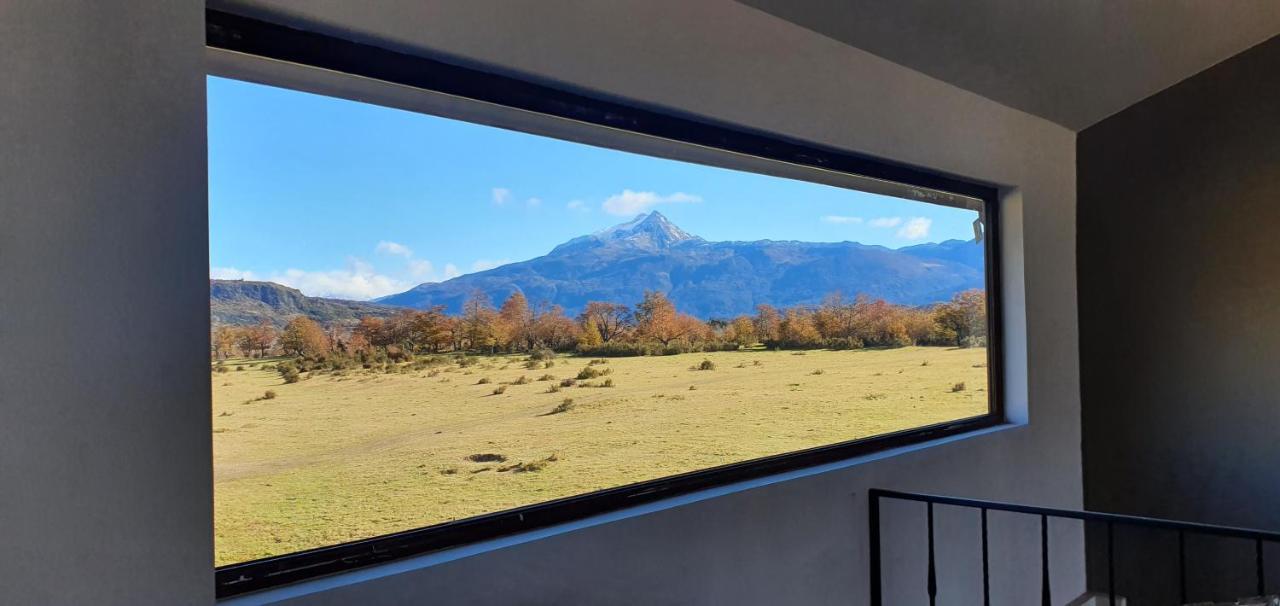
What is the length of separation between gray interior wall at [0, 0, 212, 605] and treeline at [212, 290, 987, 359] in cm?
19

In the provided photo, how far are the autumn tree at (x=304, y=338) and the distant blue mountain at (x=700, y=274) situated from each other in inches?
6.1

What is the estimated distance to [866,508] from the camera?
2418mm

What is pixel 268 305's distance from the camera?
1.38m

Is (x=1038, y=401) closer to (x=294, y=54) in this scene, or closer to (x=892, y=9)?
(x=892, y=9)

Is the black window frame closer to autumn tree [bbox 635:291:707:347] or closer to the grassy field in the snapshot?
the grassy field

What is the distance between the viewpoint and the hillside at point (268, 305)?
51.9 inches

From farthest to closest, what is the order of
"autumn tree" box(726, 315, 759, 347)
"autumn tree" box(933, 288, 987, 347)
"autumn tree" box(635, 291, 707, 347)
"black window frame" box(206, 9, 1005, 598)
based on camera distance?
"autumn tree" box(933, 288, 987, 347) < "autumn tree" box(726, 315, 759, 347) < "autumn tree" box(635, 291, 707, 347) < "black window frame" box(206, 9, 1005, 598)

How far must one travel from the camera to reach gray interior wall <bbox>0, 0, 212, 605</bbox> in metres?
1.01

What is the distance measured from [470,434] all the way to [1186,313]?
3.53m

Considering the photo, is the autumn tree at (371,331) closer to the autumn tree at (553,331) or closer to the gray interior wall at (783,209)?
the autumn tree at (553,331)

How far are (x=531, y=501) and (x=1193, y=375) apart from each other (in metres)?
3.40

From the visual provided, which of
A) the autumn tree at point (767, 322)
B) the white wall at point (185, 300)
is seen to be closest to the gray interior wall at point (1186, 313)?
the white wall at point (185, 300)

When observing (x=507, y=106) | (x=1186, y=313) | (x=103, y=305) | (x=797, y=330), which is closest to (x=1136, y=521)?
(x=797, y=330)

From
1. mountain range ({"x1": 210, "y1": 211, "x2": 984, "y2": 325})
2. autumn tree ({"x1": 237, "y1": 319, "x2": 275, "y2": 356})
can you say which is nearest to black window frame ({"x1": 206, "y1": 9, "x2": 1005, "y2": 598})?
mountain range ({"x1": 210, "y1": 211, "x2": 984, "y2": 325})
